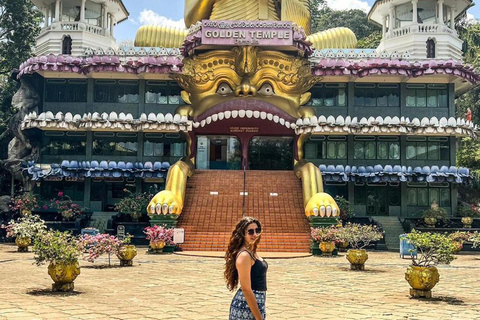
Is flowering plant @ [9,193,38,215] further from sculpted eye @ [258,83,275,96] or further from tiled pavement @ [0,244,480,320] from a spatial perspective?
sculpted eye @ [258,83,275,96]

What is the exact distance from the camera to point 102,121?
2598cm

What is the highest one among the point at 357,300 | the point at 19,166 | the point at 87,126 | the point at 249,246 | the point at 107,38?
the point at 107,38

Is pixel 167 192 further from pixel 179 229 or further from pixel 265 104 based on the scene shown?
pixel 265 104

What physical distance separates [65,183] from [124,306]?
65.7 feet

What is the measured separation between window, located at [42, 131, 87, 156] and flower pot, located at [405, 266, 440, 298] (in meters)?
21.0

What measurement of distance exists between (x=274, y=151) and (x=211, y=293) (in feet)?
60.6

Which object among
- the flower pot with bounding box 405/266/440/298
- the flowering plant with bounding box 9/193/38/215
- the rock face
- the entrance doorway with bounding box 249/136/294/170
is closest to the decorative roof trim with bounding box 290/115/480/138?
the entrance doorway with bounding box 249/136/294/170

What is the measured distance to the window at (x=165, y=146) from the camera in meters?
28.2

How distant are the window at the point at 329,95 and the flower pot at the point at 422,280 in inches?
730

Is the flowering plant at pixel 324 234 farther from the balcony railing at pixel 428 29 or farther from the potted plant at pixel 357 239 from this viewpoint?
the balcony railing at pixel 428 29

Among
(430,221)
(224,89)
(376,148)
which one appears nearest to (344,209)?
(430,221)

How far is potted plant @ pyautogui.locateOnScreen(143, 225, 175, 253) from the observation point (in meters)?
19.1

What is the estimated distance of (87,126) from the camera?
2612cm

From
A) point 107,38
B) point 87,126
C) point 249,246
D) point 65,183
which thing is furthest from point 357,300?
point 107,38
